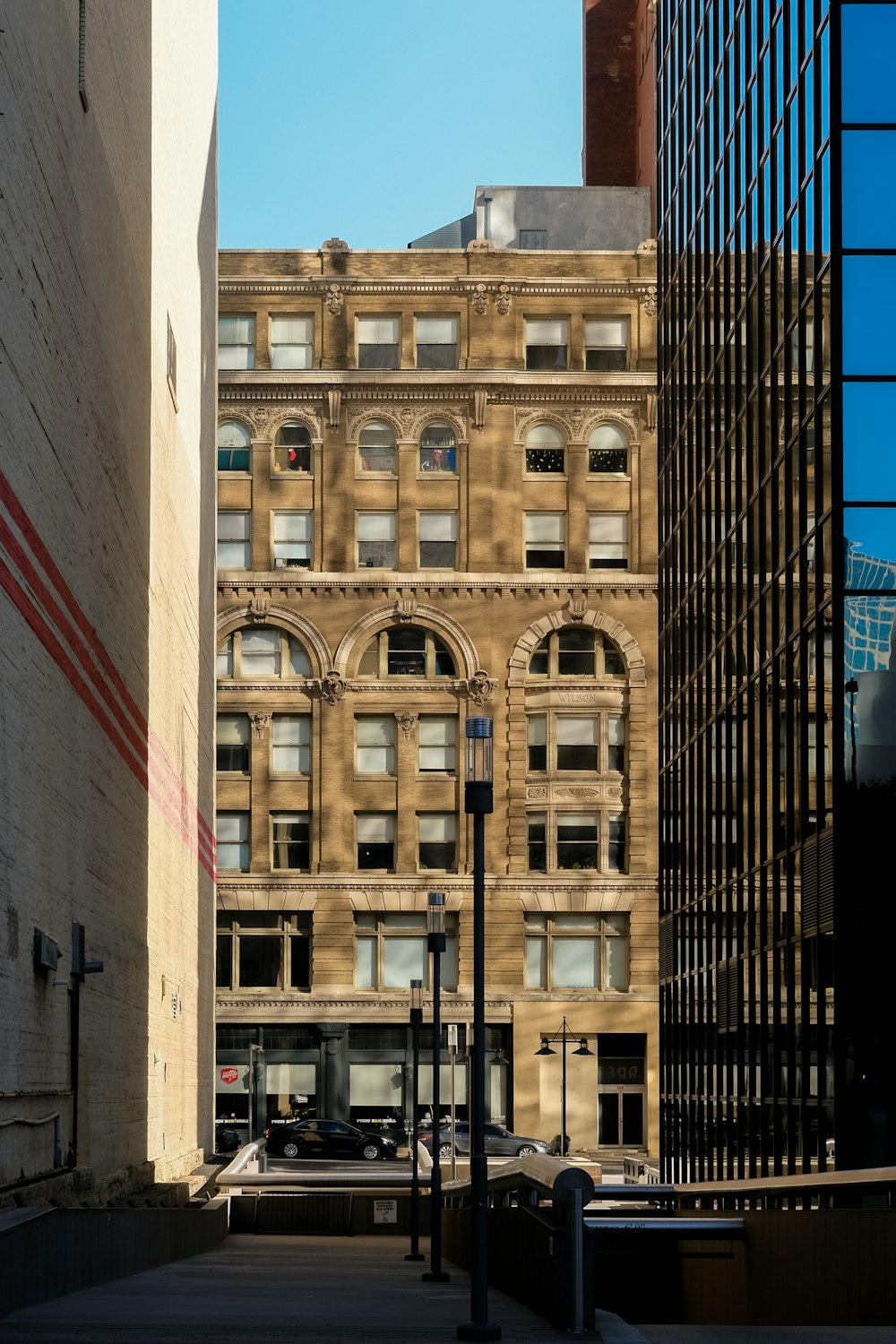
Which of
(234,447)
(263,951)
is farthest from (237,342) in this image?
(263,951)

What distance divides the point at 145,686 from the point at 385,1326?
65.8 ft

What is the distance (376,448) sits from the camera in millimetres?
68062

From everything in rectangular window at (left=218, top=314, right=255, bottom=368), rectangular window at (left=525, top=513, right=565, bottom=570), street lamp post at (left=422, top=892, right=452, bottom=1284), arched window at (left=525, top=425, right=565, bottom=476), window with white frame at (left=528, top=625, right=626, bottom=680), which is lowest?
street lamp post at (left=422, top=892, right=452, bottom=1284)

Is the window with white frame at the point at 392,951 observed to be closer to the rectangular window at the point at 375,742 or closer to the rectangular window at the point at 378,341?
the rectangular window at the point at 375,742

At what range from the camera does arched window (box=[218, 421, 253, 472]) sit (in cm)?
6800

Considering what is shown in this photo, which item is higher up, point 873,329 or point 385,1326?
point 873,329

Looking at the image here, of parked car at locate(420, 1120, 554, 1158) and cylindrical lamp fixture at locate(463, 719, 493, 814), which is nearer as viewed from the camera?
cylindrical lamp fixture at locate(463, 719, 493, 814)

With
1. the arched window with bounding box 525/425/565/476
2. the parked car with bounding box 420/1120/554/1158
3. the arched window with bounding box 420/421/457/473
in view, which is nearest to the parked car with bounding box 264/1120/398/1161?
the parked car with bounding box 420/1120/554/1158

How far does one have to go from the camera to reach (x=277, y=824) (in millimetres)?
66438

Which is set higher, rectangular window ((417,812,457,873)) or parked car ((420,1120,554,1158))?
rectangular window ((417,812,457,873))

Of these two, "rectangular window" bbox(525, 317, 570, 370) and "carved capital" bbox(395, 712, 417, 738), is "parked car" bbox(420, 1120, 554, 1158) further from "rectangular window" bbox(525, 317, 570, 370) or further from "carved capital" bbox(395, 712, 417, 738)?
"rectangular window" bbox(525, 317, 570, 370)

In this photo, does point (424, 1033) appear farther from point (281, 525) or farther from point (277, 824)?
point (281, 525)

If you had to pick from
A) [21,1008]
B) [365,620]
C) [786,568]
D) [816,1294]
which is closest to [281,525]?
[365,620]

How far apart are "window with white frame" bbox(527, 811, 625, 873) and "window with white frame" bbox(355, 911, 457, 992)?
146 inches
